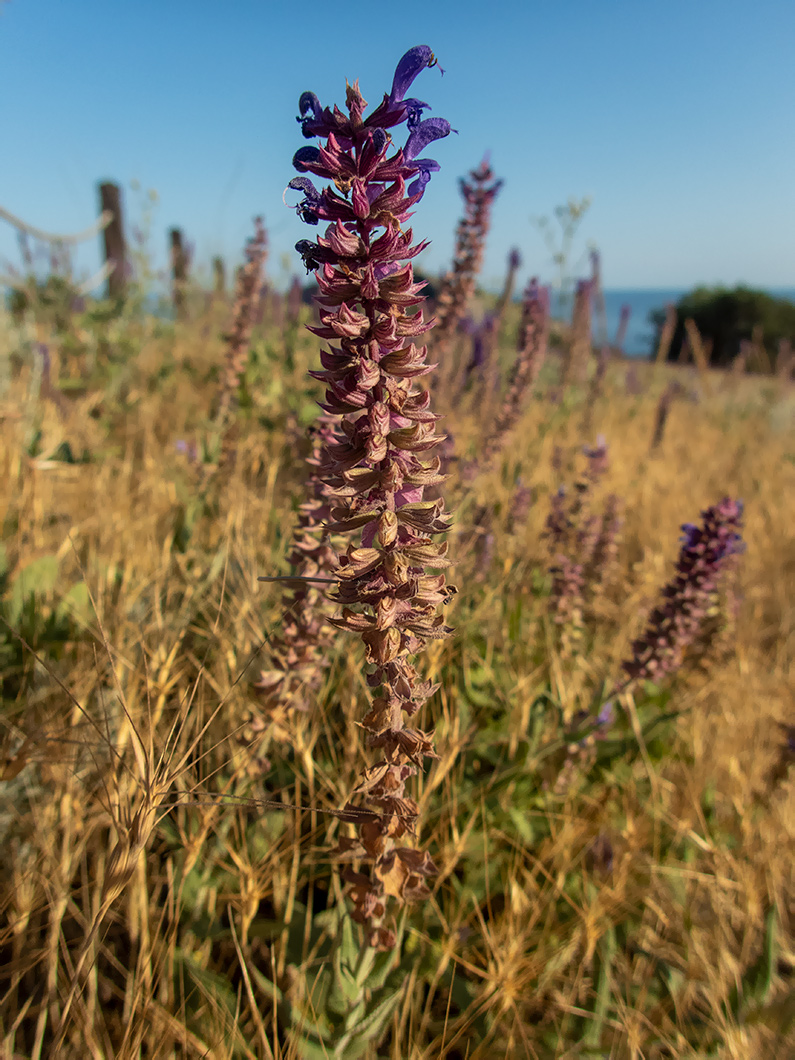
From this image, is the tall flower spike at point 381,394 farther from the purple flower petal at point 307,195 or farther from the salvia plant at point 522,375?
the salvia plant at point 522,375

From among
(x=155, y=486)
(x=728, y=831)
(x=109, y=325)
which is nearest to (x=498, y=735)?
(x=728, y=831)

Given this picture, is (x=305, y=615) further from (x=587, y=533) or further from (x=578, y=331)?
(x=578, y=331)

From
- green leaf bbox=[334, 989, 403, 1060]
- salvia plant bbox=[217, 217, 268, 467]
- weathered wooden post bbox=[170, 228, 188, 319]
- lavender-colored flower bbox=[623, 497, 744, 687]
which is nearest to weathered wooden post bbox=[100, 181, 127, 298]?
weathered wooden post bbox=[170, 228, 188, 319]

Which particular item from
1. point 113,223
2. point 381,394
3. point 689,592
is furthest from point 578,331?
point 113,223

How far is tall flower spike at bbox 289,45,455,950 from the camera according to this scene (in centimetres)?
94

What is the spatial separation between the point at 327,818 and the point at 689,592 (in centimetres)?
139

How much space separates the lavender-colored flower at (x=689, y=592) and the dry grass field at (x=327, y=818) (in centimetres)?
17

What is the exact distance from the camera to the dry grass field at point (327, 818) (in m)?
1.31

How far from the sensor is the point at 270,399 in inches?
184

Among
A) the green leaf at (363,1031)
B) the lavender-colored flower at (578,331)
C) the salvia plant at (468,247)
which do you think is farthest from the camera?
the lavender-colored flower at (578,331)

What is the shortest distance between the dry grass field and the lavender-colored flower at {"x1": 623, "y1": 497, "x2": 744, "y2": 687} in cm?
17

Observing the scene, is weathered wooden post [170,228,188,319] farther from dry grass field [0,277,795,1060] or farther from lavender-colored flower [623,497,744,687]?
lavender-colored flower [623,497,744,687]

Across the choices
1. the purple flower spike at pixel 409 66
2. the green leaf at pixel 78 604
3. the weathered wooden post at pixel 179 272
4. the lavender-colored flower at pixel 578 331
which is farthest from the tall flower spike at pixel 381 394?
the weathered wooden post at pixel 179 272

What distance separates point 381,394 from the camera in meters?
0.96
